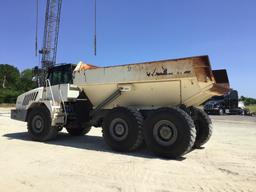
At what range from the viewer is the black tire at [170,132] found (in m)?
7.82

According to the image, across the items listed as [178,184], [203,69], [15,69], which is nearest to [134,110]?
[203,69]

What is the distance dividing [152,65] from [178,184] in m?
4.03

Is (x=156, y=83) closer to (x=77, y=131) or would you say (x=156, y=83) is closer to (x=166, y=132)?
(x=166, y=132)

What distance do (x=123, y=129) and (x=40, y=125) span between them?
3.76 meters

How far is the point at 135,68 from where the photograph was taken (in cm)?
914

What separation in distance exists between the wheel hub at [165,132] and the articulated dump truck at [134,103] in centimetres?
3

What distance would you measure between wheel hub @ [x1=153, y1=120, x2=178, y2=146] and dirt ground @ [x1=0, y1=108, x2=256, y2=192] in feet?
1.71

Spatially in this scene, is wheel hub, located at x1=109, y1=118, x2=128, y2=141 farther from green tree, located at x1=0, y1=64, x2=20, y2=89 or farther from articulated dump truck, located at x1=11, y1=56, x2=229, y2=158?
green tree, located at x1=0, y1=64, x2=20, y2=89

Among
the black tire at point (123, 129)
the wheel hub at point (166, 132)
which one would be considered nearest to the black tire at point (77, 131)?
the black tire at point (123, 129)

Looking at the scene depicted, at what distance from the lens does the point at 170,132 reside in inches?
319

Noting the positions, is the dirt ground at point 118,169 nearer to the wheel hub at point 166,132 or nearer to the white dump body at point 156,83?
the wheel hub at point 166,132

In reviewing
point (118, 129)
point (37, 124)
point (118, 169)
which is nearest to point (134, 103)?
point (118, 129)

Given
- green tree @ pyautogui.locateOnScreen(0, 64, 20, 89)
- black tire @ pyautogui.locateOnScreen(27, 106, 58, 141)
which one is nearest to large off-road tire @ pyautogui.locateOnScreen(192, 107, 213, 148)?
black tire @ pyautogui.locateOnScreen(27, 106, 58, 141)

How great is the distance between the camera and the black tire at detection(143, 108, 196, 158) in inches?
308
